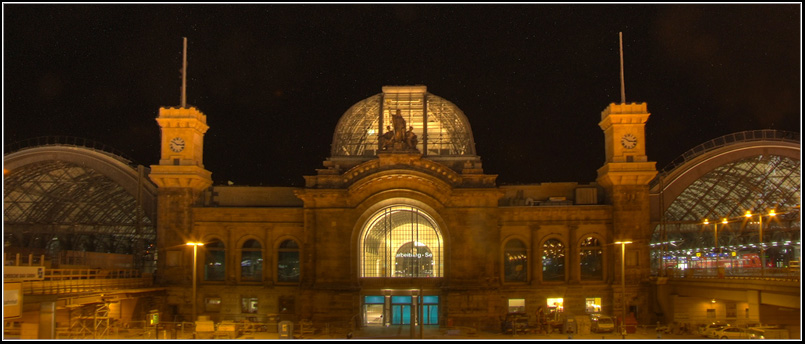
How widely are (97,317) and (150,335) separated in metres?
3.57

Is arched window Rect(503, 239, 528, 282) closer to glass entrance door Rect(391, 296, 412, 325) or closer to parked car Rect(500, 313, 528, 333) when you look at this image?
parked car Rect(500, 313, 528, 333)

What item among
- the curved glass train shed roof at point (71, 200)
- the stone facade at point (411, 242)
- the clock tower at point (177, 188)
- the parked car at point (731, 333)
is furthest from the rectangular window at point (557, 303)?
the curved glass train shed roof at point (71, 200)

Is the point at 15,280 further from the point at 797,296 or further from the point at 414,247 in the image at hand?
the point at 797,296

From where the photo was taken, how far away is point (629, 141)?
62.4 metres

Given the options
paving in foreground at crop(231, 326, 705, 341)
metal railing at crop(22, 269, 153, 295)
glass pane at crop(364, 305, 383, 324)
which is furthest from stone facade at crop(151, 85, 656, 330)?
paving in foreground at crop(231, 326, 705, 341)

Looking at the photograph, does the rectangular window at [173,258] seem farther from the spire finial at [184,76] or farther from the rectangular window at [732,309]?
the rectangular window at [732,309]

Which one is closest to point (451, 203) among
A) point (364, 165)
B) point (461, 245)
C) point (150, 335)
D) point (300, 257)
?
point (461, 245)

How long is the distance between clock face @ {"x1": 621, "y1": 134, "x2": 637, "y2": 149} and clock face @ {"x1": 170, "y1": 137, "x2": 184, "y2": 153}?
1353 inches

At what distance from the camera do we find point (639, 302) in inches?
2382

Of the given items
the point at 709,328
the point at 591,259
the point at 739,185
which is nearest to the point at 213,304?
the point at 591,259

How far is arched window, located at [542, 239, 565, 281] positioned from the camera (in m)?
61.5

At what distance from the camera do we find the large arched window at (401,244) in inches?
2340

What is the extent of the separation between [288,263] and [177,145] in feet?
41.7

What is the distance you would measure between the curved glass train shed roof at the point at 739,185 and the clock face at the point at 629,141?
18.7 feet
